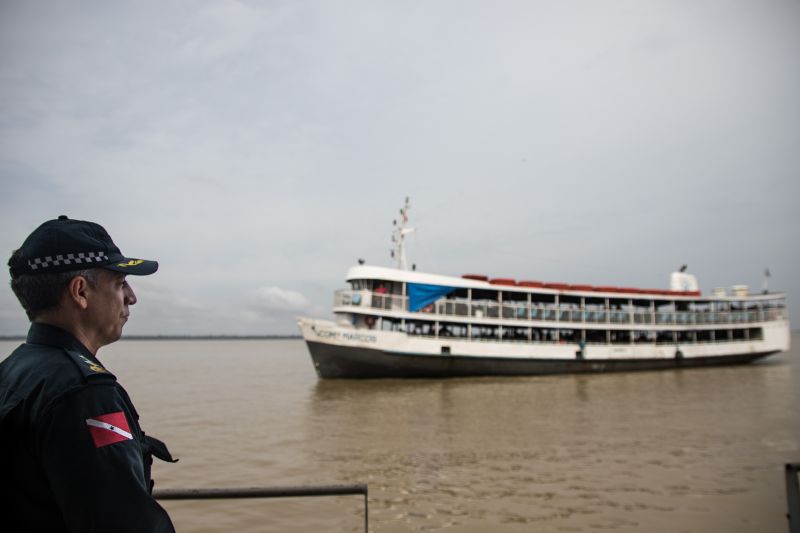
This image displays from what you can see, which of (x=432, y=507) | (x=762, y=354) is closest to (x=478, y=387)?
(x=432, y=507)

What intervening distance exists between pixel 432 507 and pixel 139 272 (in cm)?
584

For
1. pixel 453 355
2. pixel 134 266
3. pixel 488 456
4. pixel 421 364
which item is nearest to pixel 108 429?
pixel 134 266

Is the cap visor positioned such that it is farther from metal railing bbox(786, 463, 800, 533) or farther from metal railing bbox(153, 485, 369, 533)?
metal railing bbox(786, 463, 800, 533)

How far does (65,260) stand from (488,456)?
8.60 meters

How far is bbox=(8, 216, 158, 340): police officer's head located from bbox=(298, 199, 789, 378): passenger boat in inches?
721

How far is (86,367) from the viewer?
47.8 inches

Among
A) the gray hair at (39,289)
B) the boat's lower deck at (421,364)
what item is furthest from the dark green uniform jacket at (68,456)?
the boat's lower deck at (421,364)

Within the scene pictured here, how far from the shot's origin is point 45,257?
4.45 feet

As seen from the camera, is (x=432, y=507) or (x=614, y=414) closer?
(x=432, y=507)

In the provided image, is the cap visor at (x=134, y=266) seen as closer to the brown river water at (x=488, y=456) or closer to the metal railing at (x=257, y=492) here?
the metal railing at (x=257, y=492)

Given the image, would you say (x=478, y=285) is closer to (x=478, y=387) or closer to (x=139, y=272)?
(x=478, y=387)

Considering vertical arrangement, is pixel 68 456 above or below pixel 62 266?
below

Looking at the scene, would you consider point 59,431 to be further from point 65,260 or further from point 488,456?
point 488,456

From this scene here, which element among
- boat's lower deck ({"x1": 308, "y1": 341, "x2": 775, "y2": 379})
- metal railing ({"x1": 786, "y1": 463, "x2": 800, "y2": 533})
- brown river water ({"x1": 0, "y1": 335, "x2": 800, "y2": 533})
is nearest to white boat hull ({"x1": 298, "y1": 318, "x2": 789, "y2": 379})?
boat's lower deck ({"x1": 308, "y1": 341, "x2": 775, "y2": 379})
